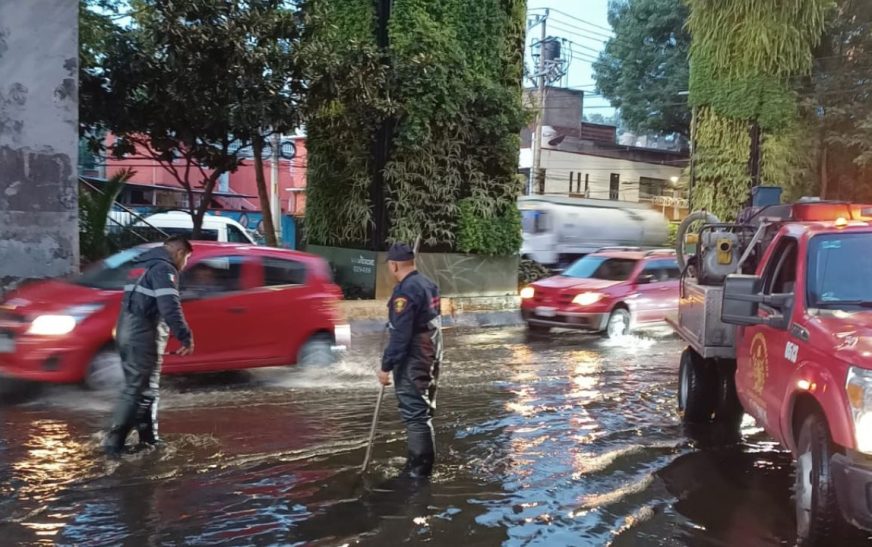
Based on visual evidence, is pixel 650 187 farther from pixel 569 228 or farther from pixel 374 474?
pixel 374 474

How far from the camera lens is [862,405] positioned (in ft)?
13.1

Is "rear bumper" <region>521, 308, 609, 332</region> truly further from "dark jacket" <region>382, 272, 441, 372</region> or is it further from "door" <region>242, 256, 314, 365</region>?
"dark jacket" <region>382, 272, 441, 372</region>

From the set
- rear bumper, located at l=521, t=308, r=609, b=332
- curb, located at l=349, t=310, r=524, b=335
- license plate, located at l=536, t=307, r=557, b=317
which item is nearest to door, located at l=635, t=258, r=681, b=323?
rear bumper, located at l=521, t=308, r=609, b=332

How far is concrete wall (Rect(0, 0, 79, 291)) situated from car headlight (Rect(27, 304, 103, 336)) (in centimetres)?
415

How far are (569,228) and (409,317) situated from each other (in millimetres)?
22952

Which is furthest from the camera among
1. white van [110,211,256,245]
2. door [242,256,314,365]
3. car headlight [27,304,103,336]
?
white van [110,211,256,245]

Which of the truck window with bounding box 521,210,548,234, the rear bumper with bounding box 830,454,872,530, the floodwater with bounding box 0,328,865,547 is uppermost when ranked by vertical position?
the truck window with bounding box 521,210,548,234

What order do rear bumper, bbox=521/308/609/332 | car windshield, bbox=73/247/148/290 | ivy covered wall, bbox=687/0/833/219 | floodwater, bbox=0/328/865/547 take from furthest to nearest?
ivy covered wall, bbox=687/0/833/219 < rear bumper, bbox=521/308/609/332 < car windshield, bbox=73/247/148/290 < floodwater, bbox=0/328/865/547

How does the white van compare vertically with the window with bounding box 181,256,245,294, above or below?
above

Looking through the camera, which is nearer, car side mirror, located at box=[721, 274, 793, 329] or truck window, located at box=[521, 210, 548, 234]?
car side mirror, located at box=[721, 274, 793, 329]

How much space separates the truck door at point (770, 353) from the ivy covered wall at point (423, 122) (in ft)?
34.7

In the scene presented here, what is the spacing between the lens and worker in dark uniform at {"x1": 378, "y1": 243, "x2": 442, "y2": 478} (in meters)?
5.55

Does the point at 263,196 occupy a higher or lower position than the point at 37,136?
lower

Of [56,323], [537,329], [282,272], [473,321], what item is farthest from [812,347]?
[473,321]
